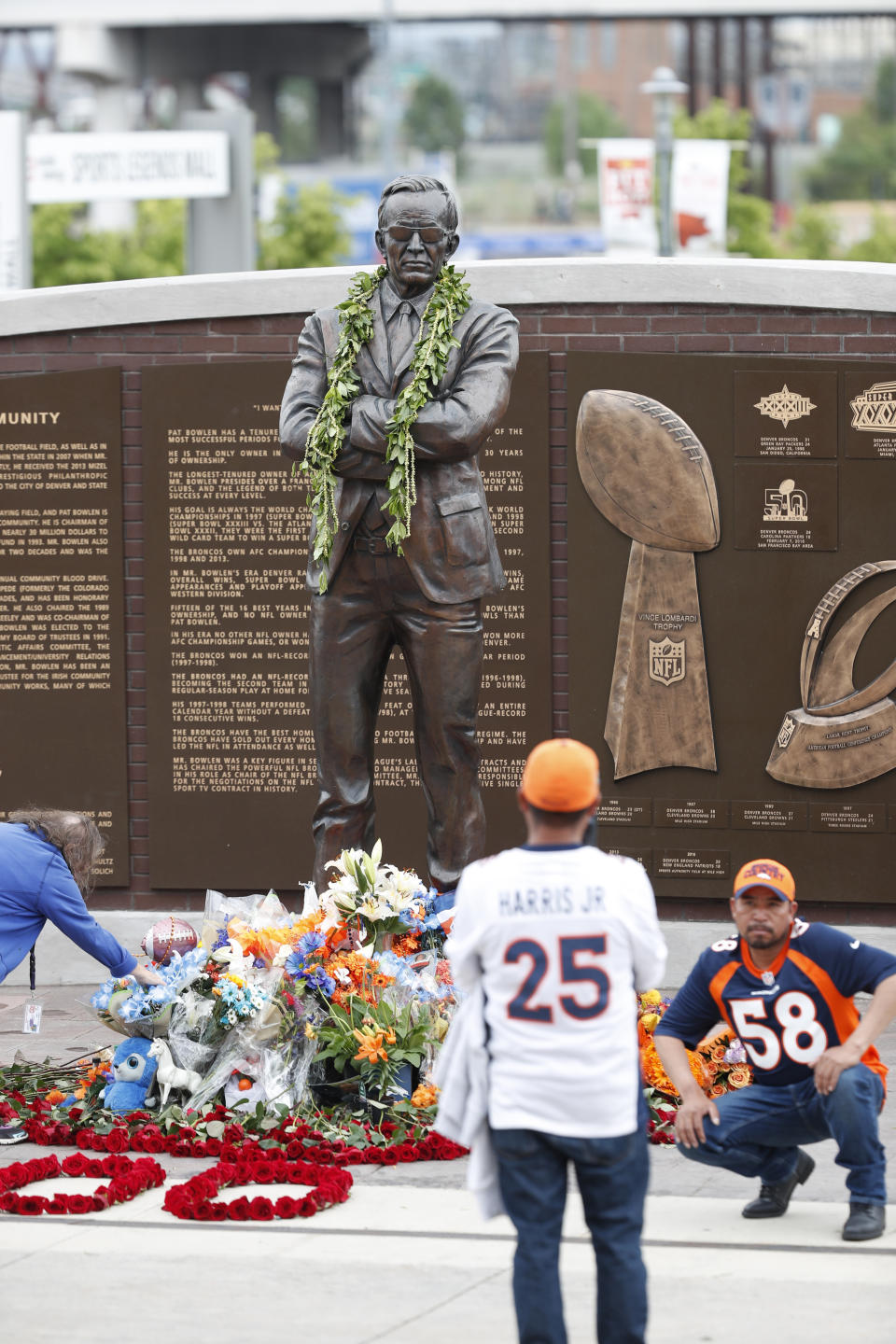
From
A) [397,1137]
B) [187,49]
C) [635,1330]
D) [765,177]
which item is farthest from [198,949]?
[765,177]

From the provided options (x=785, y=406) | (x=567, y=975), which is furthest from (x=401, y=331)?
(x=567, y=975)

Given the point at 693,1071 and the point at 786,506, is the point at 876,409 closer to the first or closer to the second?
the point at 786,506

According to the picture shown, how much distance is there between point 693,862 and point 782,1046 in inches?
129

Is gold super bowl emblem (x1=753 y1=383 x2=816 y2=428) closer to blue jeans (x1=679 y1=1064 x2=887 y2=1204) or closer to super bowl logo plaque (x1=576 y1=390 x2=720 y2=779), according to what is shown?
super bowl logo plaque (x1=576 y1=390 x2=720 y2=779)

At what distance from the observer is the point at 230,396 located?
8945 millimetres

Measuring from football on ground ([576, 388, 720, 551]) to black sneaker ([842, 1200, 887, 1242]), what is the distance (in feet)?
12.6

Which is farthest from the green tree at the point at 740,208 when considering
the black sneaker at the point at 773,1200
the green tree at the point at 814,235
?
the black sneaker at the point at 773,1200

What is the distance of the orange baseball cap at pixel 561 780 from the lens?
13.2ft

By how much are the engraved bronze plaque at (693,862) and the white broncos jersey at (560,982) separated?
15.2 ft

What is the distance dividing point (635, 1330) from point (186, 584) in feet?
18.3

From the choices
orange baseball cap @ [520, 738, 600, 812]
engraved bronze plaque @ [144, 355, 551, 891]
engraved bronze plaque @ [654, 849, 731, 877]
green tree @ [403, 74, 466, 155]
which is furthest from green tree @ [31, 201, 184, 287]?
green tree @ [403, 74, 466, 155]

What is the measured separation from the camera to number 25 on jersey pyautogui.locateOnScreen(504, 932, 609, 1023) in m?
4.02

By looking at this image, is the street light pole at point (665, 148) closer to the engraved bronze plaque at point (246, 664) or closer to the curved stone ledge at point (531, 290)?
the curved stone ledge at point (531, 290)

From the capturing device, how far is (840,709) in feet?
27.9
